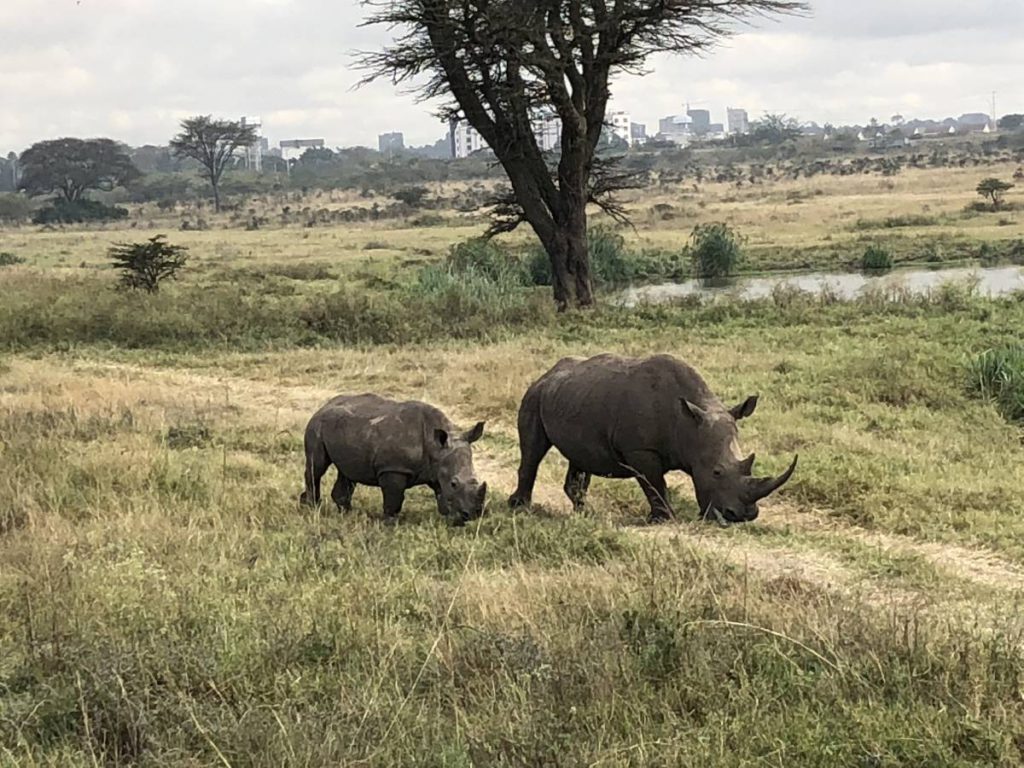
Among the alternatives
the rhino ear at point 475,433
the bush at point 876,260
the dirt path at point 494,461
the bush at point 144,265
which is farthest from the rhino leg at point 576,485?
the bush at point 876,260

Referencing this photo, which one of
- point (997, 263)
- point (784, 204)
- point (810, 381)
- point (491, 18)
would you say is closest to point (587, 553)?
point (810, 381)

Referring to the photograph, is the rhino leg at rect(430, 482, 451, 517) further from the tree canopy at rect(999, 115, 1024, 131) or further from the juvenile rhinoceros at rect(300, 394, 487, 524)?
the tree canopy at rect(999, 115, 1024, 131)

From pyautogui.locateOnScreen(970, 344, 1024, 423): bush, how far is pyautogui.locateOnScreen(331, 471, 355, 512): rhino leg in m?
7.51

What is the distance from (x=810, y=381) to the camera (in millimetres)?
14094

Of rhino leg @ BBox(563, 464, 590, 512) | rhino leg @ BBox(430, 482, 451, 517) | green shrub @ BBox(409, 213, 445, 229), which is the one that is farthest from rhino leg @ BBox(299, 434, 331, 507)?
green shrub @ BBox(409, 213, 445, 229)

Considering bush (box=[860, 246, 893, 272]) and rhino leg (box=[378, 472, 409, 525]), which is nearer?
rhino leg (box=[378, 472, 409, 525])

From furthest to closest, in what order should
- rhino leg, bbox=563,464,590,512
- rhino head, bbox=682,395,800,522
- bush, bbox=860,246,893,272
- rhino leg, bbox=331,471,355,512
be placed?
bush, bbox=860,246,893,272
rhino leg, bbox=563,464,590,512
rhino leg, bbox=331,471,355,512
rhino head, bbox=682,395,800,522

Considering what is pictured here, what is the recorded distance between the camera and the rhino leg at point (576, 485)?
959 cm

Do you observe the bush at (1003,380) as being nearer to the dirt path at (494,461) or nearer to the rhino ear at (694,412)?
the dirt path at (494,461)

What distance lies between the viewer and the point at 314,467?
9.02m

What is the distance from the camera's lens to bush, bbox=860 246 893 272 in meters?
34.2

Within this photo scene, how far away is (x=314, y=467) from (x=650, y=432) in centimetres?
263

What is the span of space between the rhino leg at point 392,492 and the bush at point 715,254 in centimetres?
2789

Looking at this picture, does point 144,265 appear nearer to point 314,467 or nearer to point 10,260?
point 10,260
